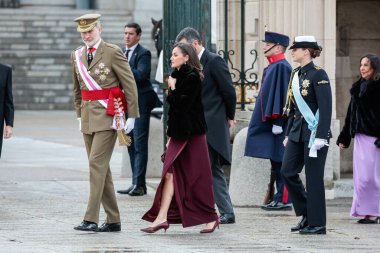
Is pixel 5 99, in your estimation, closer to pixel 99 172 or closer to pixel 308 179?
pixel 99 172

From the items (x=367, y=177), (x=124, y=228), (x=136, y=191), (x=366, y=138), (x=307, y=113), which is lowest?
(x=136, y=191)

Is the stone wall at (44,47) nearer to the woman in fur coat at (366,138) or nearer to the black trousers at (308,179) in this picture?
the woman in fur coat at (366,138)

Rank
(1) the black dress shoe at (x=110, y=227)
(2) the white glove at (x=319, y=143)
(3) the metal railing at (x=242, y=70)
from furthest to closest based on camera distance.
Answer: (3) the metal railing at (x=242, y=70) → (1) the black dress shoe at (x=110, y=227) → (2) the white glove at (x=319, y=143)

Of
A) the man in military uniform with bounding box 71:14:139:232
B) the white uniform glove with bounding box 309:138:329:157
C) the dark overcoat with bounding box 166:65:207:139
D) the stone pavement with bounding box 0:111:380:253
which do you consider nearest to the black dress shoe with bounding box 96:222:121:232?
the man in military uniform with bounding box 71:14:139:232

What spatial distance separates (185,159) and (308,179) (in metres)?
1.07

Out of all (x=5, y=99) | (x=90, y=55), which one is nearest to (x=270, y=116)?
(x=90, y=55)

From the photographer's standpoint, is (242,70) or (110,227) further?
(242,70)

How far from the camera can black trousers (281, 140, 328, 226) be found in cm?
1171

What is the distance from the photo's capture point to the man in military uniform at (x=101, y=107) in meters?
11.7

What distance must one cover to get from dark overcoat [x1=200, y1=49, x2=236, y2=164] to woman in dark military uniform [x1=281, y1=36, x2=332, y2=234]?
76cm

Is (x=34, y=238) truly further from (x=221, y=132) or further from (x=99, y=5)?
(x=99, y=5)

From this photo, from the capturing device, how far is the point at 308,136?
1166 cm

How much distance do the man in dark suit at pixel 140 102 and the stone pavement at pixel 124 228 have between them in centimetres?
23

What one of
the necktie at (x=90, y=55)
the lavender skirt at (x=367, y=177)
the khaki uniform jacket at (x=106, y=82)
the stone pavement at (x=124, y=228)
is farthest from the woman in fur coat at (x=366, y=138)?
the necktie at (x=90, y=55)
